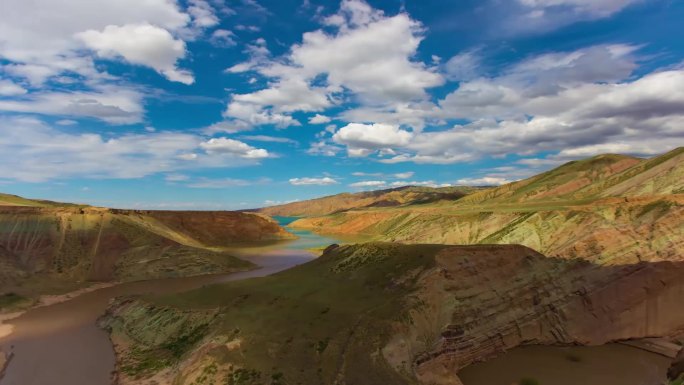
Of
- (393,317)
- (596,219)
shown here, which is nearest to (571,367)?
(393,317)

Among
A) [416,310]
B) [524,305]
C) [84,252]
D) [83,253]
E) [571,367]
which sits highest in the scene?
[84,252]

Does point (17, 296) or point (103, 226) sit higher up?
point (103, 226)

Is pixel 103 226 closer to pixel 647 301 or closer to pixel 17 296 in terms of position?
pixel 17 296

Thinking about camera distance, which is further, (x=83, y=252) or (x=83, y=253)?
(x=83, y=252)

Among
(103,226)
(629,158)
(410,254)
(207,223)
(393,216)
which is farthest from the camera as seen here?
(393,216)

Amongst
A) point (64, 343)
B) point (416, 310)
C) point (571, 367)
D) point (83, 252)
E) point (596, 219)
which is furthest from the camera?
point (83, 252)

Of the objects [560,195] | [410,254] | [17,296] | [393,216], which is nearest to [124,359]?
[410,254]

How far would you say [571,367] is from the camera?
116ft

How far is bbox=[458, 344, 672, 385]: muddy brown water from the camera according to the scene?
3319cm

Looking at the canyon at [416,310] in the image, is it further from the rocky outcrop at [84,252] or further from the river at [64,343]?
the rocky outcrop at [84,252]

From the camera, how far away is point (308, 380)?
96.7ft

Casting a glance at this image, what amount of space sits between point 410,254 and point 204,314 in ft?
73.3

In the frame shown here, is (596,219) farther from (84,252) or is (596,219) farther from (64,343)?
(84,252)

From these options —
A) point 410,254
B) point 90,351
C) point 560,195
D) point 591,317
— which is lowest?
point 90,351
